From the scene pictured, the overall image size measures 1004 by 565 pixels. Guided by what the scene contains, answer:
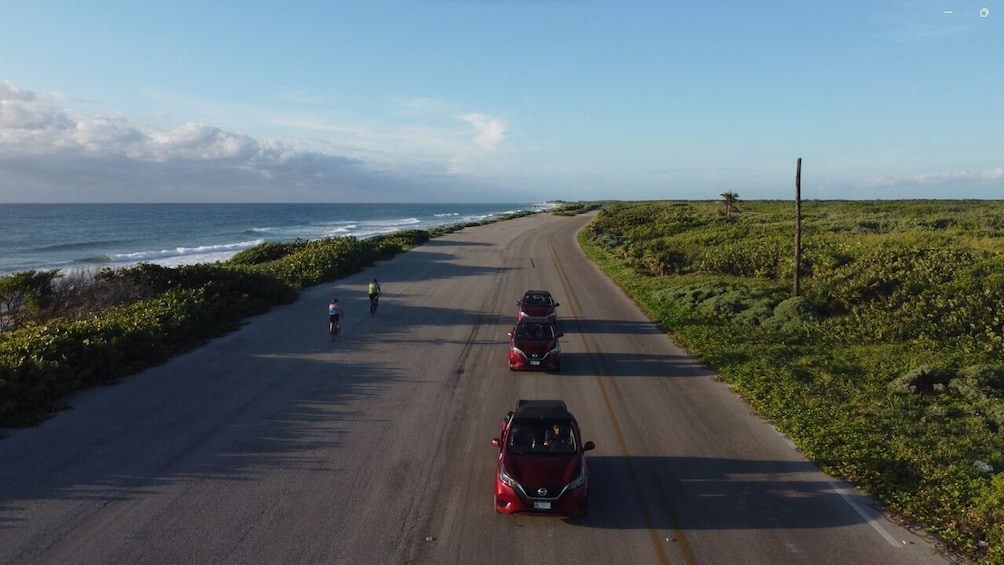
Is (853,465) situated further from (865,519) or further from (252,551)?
(252,551)

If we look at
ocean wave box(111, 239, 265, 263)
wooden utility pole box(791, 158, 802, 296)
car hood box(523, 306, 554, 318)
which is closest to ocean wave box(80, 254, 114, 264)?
ocean wave box(111, 239, 265, 263)

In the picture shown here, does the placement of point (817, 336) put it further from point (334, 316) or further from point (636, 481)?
point (334, 316)

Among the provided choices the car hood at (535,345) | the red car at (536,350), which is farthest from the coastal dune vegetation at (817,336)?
the car hood at (535,345)

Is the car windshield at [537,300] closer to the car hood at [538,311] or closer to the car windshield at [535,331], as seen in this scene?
the car hood at [538,311]

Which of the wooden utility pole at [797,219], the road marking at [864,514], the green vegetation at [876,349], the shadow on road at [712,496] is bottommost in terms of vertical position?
the road marking at [864,514]

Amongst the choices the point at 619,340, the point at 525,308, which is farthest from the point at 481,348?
the point at 619,340

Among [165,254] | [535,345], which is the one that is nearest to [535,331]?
[535,345]
